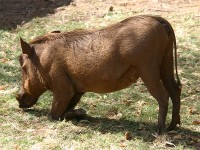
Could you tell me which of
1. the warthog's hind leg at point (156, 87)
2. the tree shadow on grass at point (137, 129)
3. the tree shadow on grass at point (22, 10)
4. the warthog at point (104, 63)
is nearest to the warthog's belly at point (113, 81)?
the warthog at point (104, 63)

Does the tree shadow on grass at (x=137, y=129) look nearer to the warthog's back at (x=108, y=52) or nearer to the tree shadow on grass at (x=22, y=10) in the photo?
the warthog's back at (x=108, y=52)

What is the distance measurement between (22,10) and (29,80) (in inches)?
238

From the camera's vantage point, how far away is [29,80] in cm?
573

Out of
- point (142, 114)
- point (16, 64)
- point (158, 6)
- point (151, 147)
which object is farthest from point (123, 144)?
point (158, 6)

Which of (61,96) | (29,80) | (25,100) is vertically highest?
(29,80)

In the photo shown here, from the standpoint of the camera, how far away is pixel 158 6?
36.9 feet

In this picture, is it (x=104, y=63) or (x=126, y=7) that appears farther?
(x=126, y=7)

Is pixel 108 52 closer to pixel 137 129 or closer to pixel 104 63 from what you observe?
pixel 104 63

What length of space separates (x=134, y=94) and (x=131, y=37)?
1.75m

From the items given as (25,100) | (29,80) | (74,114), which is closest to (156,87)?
(74,114)

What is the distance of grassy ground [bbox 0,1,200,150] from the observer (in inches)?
191

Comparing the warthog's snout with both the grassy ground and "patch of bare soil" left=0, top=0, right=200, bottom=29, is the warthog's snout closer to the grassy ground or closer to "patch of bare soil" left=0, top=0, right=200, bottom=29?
the grassy ground

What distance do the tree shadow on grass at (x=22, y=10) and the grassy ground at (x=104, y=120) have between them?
6.59 feet

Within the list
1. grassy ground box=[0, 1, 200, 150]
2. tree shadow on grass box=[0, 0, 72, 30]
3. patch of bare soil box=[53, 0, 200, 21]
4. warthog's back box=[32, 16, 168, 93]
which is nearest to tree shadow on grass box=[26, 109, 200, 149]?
grassy ground box=[0, 1, 200, 150]
